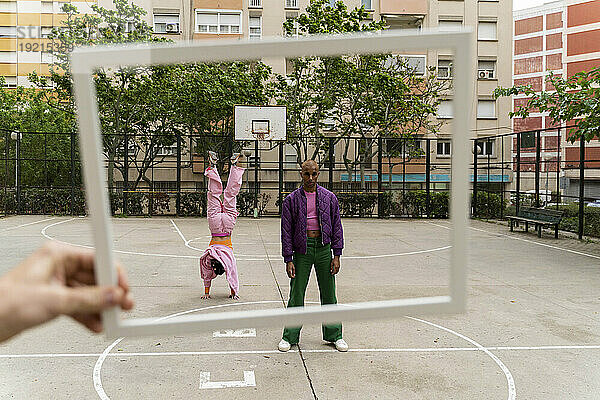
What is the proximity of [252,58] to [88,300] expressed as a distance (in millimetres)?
792

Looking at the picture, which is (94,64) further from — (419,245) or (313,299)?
(419,245)

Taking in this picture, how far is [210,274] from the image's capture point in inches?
313

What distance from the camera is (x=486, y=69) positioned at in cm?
3525

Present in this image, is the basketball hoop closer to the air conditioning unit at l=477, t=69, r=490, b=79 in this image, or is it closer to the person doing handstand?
the person doing handstand

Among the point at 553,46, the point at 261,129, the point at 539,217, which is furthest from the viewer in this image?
the point at 553,46

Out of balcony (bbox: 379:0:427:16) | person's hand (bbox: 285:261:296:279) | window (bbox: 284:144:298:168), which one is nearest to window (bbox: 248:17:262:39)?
balcony (bbox: 379:0:427:16)

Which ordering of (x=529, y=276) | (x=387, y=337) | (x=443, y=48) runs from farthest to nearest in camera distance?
(x=529, y=276), (x=387, y=337), (x=443, y=48)

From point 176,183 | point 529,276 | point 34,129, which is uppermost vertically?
point 34,129

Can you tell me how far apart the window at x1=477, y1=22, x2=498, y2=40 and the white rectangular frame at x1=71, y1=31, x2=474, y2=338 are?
117 ft

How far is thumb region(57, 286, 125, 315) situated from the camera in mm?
1297

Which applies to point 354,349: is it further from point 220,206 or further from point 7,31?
point 7,31

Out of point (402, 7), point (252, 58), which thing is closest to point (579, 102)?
point (252, 58)

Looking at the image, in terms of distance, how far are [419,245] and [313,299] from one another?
6678mm

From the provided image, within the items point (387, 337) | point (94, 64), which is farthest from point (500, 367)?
point (94, 64)
